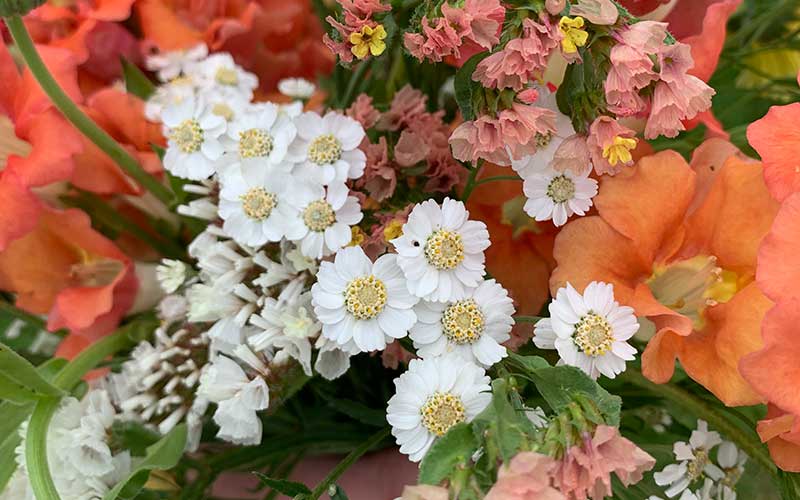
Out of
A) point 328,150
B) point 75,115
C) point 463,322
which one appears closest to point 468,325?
point 463,322

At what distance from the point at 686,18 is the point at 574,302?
0.20 meters

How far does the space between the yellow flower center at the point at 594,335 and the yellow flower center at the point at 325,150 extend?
0.13 m

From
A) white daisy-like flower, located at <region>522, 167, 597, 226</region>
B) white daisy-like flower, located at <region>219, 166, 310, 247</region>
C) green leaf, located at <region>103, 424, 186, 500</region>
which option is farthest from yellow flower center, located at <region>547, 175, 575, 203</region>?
green leaf, located at <region>103, 424, 186, 500</region>

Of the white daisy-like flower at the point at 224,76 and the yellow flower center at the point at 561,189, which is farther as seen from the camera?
the white daisy-like flower at the point at 224,76

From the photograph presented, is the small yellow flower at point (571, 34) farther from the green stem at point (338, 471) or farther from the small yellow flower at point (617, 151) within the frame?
the green stem at point (338, 471)

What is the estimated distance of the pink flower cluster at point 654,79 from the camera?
0.99ft

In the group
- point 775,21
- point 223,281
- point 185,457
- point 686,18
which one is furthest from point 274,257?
point 775,21

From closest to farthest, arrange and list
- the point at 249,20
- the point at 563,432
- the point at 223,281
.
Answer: the point at 563,432
the point at 223,281
the point at 249,20

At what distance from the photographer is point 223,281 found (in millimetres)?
384

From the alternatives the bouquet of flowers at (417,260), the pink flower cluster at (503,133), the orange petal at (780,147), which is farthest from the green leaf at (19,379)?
the orange petal at (780,147)

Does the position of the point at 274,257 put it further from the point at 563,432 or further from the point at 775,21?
the point at 775,21

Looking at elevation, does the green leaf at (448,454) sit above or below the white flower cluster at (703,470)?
above

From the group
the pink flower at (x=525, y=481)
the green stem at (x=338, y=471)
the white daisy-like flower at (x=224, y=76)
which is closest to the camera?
the pink flower at (x=525, y=481)

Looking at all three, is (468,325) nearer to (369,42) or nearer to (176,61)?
(369,42)
